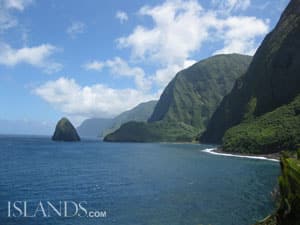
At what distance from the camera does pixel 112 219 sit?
55.7 meters

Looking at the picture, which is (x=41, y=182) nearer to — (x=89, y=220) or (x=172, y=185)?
(x=172, y=185)

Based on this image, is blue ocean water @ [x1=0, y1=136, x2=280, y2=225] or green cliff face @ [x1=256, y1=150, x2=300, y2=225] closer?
green cliff face @ [x1=256, y1=150, x2=300, y2=225]

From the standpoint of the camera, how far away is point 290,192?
20.5 meters

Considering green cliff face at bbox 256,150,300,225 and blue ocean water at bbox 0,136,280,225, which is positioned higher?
green cliff face at bbox 256,150,300,225

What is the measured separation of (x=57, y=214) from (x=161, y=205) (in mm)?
18693

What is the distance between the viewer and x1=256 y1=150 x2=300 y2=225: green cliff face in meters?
20.1

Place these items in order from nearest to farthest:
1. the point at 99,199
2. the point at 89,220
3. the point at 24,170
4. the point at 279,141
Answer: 1. the point at 89,220
2. the point at 99,199
3. the point at 24,170
4. the point at 279,141

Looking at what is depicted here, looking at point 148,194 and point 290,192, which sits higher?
point 290,192

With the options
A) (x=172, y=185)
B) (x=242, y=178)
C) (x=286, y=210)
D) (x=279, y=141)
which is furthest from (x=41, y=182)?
(x=279, y=141)

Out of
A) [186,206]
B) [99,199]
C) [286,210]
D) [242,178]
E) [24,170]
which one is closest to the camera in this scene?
[286,210]

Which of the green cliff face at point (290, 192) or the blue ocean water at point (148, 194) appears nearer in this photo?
the green cliff face at point (290, 192)

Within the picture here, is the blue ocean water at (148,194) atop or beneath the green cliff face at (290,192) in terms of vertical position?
beneath

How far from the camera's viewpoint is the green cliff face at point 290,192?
2013 centimetres

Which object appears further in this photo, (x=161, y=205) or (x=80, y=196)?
(x=80, y=196)
